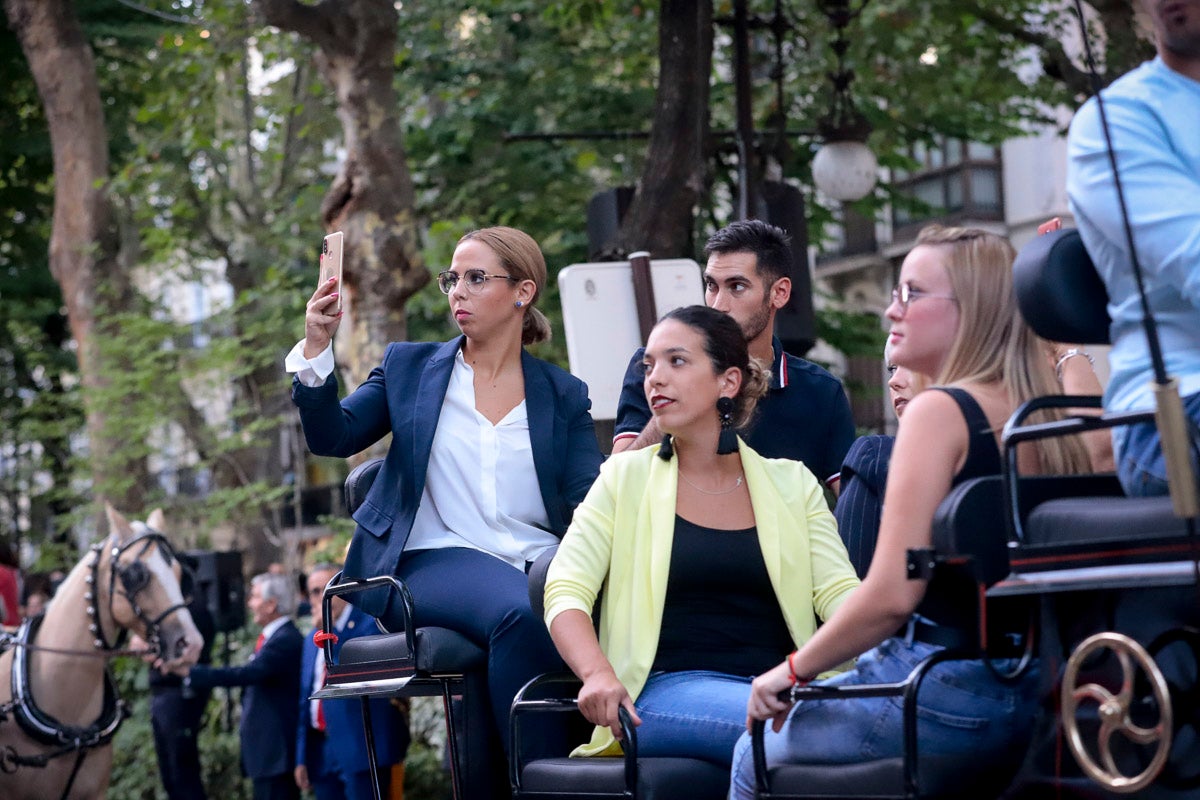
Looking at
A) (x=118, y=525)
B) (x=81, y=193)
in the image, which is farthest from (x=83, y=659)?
(x=81, y=193)

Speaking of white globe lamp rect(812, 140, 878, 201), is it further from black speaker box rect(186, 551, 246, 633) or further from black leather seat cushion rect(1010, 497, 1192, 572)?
black leather seat cushion rect(1010, 497, 1192, 572)

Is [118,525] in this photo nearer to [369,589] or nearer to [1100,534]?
[369,589]

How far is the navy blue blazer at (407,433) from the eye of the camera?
566 centimetres

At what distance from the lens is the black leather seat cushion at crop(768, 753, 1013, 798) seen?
356 centimetres

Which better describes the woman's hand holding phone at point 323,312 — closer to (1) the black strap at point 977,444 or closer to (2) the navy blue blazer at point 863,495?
(2) the navy blue blazer at point 863,495

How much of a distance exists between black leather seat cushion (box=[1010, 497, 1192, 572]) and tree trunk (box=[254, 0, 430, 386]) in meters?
10.1

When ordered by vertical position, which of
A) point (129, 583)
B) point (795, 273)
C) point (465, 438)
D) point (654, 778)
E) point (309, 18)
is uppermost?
point (309, 18)

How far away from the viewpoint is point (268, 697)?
1377cm

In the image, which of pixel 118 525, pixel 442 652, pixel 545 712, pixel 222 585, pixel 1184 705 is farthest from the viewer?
pixel 222 585

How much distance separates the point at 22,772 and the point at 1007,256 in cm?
843

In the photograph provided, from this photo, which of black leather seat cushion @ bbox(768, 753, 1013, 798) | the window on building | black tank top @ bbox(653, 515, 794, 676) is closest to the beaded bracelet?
black leather seat cushion @ bbox(768, 753, 1013, 798)

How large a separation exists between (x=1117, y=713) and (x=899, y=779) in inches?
23.2

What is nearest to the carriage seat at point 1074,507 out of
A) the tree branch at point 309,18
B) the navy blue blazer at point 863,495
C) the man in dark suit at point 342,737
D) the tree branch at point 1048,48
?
the navy blue blazer at point 863,495

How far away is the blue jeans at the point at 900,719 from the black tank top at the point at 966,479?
9 cm
